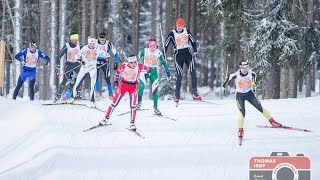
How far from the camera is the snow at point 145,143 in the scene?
27.0ft

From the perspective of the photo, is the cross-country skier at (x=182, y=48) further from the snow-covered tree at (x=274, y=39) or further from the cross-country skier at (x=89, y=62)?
the snow-covered tree at (x=274, y=39)

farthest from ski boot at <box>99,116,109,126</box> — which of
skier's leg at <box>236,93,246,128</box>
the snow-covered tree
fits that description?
the snow-covered tree

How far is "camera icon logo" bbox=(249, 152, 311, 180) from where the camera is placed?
547 centimetres

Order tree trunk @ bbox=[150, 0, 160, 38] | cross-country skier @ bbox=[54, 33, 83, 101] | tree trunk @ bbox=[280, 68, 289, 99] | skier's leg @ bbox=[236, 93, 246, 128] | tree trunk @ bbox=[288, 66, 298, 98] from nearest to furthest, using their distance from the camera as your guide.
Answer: skier's leg @ bbox=[236, 93, 246, 128] → cross-country skier @ bbox=[54, 33, 83, 101] → tree trunk @ bbox=[280, 68, 289, 99] → tree trunk @ bbox=[288, 66, 298, 98] → tree trunk @ bbox=[150, 0, 160, 38]

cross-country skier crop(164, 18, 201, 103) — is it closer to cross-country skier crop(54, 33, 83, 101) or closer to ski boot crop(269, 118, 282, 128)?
cross-country skier crop(54, 33, 83, 101)

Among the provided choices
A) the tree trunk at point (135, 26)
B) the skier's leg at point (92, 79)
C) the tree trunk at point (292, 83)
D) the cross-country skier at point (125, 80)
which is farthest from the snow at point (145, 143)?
the tree trunk at point (135, 26)

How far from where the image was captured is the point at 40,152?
918 cm

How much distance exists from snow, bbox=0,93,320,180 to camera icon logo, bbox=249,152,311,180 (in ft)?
7.93

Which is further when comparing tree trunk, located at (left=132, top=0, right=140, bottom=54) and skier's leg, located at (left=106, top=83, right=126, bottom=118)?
tree trunk, located at (left=132, top=0, right=140, bottom=54)

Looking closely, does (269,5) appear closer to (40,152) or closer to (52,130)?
(52,130)

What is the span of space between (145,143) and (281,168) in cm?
488

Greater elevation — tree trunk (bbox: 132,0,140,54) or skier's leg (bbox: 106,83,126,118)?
tree trunk (bbox: 132,0,140,54)

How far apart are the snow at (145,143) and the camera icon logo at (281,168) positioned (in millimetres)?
2416

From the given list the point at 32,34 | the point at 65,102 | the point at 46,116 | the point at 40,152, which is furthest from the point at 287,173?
the point at 32,34
